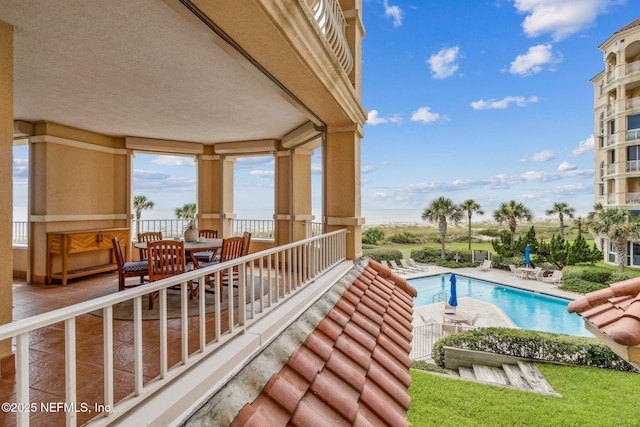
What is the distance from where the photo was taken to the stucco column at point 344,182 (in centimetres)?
522

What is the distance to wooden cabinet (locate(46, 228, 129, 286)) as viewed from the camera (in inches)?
228

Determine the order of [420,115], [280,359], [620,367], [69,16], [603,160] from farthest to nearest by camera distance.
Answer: [420,115], [603,160], [620,367], [69,16], [280,359]

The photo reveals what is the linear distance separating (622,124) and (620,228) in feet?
25.0

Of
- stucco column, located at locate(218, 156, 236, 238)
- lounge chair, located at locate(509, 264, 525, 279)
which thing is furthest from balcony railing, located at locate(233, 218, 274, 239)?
lounge chair, located at locate(509, 264, 525, 279)

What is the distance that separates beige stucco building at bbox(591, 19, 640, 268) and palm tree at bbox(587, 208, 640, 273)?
91.8 inches

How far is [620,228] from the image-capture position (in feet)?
56.7

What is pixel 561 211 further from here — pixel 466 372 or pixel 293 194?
pixel 293 194

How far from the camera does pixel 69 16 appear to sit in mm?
2709

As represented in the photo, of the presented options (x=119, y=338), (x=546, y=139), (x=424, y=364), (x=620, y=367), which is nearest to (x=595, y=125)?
(x=620, y=367)

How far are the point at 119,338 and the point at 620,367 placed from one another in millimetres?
13364

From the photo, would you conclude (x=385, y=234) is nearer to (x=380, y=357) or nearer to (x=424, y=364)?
Answer: (x=424, y=364)

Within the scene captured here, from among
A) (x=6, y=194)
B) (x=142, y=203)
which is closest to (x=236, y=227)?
(x=6, y=194)

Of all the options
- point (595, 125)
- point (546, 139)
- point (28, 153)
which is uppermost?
point (546, 139)

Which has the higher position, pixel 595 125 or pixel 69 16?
pixel 595 125
